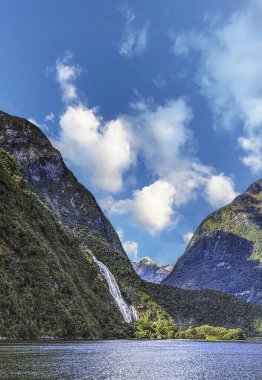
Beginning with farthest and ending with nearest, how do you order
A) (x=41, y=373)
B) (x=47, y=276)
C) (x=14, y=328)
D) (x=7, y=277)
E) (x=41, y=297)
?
(x=47, y=276), (x=41, y=297), (x=7, y=277), (x=14, y=328), (x=41, y=373)

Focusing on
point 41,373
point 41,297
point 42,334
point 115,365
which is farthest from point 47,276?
point 41,373

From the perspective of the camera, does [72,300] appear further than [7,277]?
Yes

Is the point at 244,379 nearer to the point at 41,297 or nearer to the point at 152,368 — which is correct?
the point at 152,368

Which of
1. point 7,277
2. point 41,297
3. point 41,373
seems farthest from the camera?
point 41,297

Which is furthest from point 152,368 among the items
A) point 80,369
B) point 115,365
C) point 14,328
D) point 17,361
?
point 14,328

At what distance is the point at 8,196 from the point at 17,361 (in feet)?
430

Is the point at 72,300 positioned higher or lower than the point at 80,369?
higher

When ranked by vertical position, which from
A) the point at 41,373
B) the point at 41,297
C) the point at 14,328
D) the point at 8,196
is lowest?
the point at 41,373

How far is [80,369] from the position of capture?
67.6 meters

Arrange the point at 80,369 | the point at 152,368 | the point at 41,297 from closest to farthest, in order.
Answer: the point at 80,369, the point at 152,368, the point at 41,297

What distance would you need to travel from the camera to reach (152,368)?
75812 mm

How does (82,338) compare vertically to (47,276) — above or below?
below

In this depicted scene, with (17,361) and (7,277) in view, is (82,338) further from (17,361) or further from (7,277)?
(17,361)

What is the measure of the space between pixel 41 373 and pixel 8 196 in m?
143
